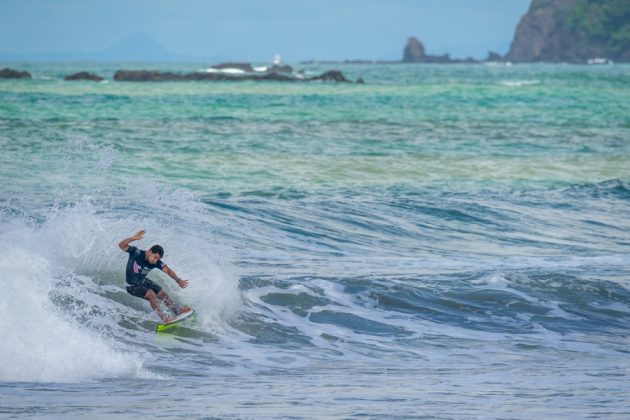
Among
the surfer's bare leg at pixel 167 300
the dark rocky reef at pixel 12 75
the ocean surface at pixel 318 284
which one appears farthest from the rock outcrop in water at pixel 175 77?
the surfer's bare leg at pixel 167 300

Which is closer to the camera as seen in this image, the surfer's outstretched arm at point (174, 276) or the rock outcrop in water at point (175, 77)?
the surfer's outstretched arm at point (174, 276)

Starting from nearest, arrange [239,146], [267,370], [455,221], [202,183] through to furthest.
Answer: [267,370], [455,221], [202,183], [239,146]

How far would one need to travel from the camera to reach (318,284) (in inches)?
547

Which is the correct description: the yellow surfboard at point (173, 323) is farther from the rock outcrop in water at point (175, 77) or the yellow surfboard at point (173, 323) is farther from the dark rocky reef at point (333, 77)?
the dark rocky reef at point (333, 77)

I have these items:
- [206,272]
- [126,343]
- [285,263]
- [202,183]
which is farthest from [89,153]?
[126,343]

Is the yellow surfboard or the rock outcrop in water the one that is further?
the rock outcrop in water

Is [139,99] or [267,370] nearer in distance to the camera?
[267,370]

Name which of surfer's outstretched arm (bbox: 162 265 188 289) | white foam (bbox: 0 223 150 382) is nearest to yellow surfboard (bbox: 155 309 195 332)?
surfer's outstretched arm (bbox: 162 265 188 289)

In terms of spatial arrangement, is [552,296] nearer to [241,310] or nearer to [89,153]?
[241,310]

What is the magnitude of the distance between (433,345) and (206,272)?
10.4 feet

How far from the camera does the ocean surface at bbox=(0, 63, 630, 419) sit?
9.16 m

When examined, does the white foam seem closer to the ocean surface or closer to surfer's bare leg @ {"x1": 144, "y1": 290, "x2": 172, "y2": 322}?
the ocean surface

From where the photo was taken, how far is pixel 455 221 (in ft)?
64.3

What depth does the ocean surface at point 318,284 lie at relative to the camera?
9.16m
